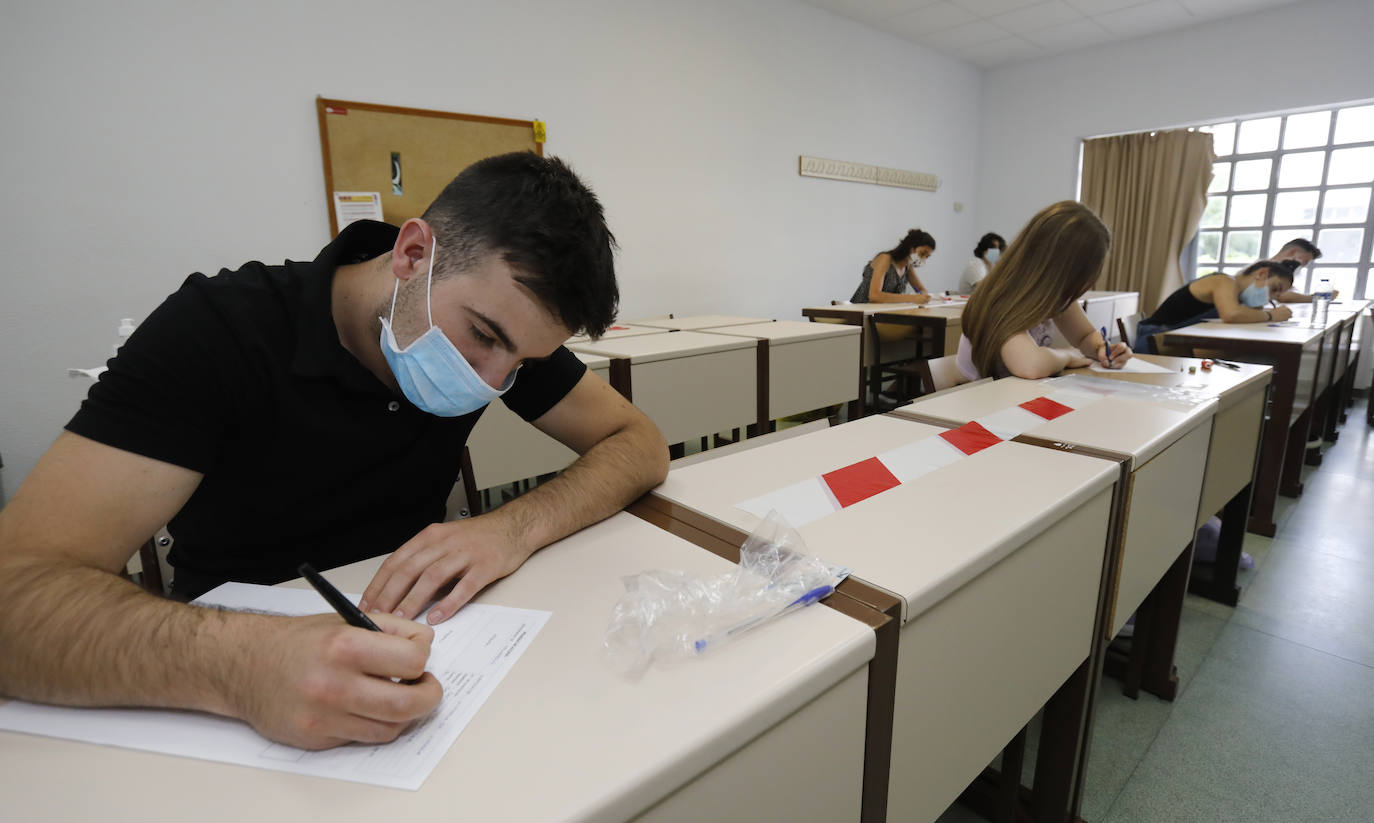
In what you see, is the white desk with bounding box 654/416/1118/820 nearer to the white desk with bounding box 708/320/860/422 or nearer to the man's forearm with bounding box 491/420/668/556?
the man's forearm with bounding box 491/420/668/556

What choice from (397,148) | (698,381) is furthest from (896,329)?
(397,148)

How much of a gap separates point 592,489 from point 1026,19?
6.37m

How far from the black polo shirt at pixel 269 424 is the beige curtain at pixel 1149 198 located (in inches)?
263

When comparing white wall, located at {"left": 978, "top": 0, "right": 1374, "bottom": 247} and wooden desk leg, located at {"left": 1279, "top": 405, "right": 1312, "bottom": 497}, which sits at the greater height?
white wall, located at {"left": 978, "top": 0, "right": 1374, "bottom": 247}

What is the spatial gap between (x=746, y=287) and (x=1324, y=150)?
509cm

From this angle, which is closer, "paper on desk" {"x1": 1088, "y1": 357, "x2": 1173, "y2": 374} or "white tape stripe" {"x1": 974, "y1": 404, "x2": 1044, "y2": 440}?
"white tape stripe" {"x1": 974, "y1": 404, "x2": 1044, "y2": 440}

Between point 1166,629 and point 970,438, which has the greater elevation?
point 970,438

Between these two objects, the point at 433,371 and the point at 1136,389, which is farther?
the point at 1136,389

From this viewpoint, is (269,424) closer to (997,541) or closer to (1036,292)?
(997,541)

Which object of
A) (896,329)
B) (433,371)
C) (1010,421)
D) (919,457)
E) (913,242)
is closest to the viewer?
(433,371)

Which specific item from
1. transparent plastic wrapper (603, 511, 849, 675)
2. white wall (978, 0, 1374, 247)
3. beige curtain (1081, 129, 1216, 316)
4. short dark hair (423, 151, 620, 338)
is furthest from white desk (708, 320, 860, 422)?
white wall (978, 0, 1374, 247)

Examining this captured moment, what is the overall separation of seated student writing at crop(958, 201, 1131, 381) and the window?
547cm

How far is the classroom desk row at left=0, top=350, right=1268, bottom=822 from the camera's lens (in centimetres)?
42

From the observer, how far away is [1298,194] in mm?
5535
